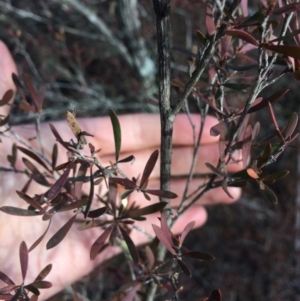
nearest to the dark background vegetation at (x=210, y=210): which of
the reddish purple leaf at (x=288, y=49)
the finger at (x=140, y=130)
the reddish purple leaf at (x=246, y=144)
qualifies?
the finger at (x=140, y=130)

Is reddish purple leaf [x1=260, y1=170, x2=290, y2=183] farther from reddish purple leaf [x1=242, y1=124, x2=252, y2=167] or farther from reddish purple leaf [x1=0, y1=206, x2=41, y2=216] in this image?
reddish purple leaf [x1=0, y1=206, x2=41, y2=216]

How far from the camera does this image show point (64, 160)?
5.42 feet

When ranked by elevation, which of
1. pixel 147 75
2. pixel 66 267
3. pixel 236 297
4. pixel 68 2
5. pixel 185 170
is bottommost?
pixel 236 297

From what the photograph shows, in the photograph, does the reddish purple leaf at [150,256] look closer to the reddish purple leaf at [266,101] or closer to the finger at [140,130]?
the reddish purple leaf at [266,101]

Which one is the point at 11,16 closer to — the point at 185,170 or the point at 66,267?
the point at 185,170

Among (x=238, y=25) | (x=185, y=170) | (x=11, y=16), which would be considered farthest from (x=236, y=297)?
(x=11, y=16)

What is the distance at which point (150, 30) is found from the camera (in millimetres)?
2863

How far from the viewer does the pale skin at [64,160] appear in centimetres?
130

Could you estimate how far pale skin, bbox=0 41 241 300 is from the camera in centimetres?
130

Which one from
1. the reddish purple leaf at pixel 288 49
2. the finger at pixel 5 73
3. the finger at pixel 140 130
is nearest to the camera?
the reddish purple leaf at pixel 288 49

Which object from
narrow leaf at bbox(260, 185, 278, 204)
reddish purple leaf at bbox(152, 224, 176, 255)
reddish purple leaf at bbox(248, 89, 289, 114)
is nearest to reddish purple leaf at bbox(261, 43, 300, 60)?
reddish purple leaf at bbox(248, 89, 289, 114)

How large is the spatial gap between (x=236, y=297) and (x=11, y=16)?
8.56ft

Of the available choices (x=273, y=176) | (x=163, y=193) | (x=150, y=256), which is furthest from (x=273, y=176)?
(x=150, y=256)

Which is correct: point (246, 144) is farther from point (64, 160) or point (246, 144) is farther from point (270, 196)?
point (64, 160)
